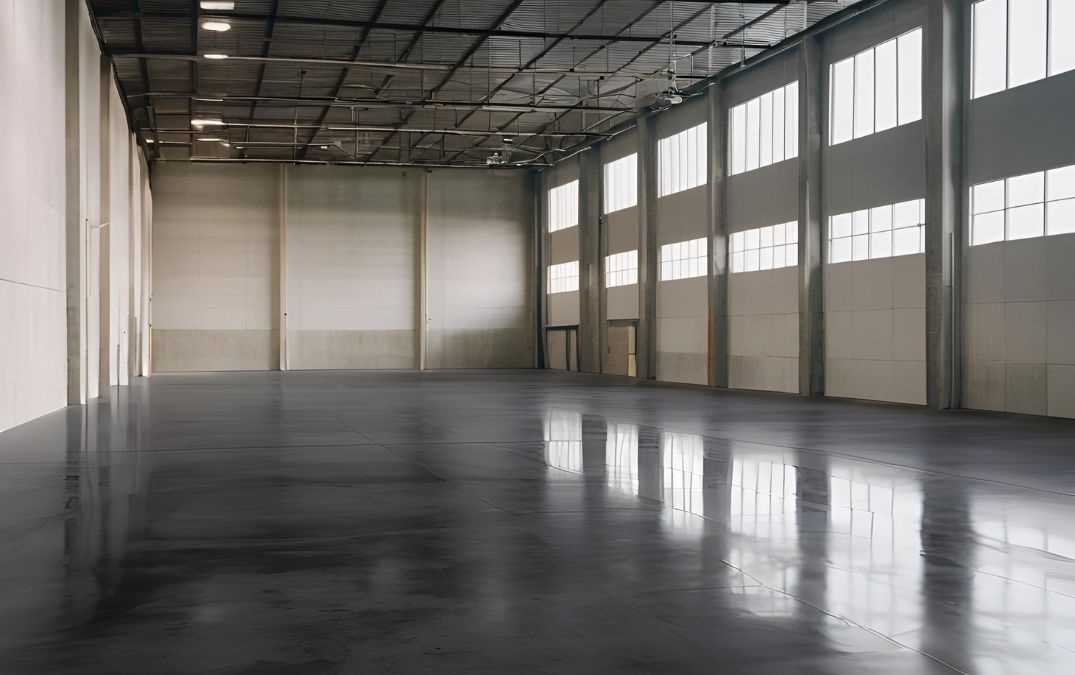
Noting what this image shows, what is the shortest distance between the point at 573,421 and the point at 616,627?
17.2m

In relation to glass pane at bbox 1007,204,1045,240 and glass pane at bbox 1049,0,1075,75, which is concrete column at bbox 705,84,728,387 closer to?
glass pane at bbox 1007,204,1045,240

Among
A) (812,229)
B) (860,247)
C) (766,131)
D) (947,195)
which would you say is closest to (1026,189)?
A: (947,195)

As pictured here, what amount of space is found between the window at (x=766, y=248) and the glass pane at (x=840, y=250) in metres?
1.82

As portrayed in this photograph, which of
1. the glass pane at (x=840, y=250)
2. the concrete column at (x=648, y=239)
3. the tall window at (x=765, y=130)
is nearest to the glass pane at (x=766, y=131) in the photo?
the tall window at (x=765, y=130)

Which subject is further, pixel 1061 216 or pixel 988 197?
pixel 988 197

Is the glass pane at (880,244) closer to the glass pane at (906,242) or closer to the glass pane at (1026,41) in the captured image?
the glass pane at (906,242)

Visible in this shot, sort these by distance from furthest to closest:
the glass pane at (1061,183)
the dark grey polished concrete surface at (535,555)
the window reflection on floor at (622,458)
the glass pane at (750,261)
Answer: the glass pane at (750,261) → the glass pane at (1061,183) → the window reflection on floor at (622,458) → the dark grey polished concrete surface at (535,555)

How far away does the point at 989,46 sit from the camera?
A: 91.4 feet

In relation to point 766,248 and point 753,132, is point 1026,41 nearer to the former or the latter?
point 766,248

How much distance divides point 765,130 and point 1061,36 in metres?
13.9

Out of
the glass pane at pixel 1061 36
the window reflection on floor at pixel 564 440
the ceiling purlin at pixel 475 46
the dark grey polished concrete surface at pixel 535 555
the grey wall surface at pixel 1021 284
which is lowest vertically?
the window reflection on floor at pixel 564 440

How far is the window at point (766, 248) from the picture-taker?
3688cm

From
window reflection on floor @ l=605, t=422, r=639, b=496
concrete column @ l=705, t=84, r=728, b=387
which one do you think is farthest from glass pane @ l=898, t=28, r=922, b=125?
window reflection on floor @ l=605, t=422, r=639, b=496

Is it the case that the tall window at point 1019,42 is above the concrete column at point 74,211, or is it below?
above
